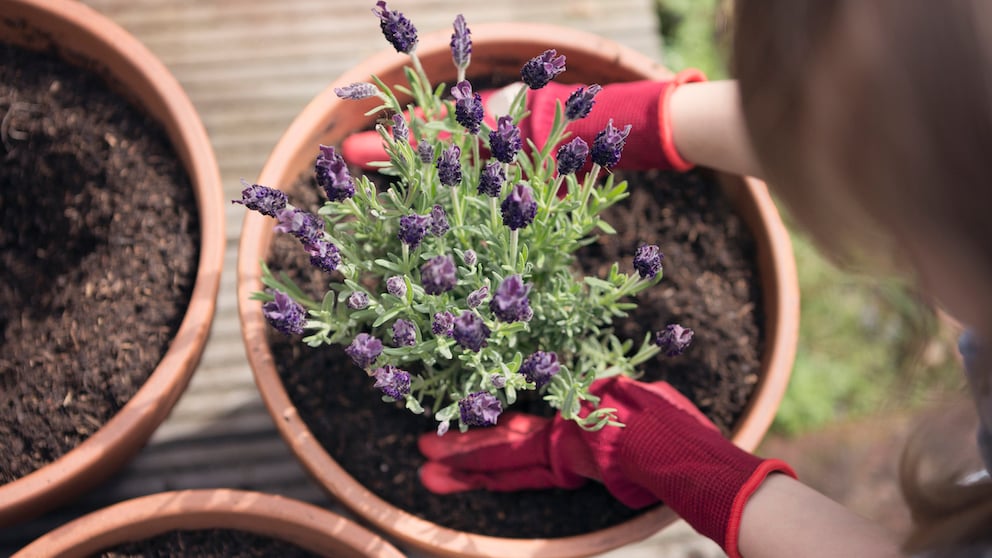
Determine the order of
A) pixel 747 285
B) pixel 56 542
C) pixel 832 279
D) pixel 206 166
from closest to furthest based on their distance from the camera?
1. pixel 56 542
2. pixel 206 166
3. pixel 747 285
4. pixel 832 279

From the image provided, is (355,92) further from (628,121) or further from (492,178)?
(628,121)

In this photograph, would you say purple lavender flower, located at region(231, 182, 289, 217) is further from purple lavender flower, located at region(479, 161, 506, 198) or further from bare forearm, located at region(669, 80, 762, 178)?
bare forearm, located at region(669, 80, 762, 178)

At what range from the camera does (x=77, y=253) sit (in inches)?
47.4

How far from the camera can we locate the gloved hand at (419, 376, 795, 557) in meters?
1.00

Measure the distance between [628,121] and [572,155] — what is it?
15.0 inches

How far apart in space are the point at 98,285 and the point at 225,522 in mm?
409

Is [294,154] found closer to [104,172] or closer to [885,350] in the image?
[104,172]

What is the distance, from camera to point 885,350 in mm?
1779

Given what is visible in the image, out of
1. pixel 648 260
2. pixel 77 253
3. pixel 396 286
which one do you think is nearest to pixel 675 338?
pixel 648 260

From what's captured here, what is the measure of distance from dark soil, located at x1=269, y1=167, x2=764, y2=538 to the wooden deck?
19 cm

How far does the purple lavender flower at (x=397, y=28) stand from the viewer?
78 cm

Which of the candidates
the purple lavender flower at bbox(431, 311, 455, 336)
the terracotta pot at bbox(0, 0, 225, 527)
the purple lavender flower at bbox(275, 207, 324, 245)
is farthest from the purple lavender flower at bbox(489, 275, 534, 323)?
the terracotta pot at bbox(0, 0, 225, 527)

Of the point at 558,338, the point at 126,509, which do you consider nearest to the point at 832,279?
the point at 558,338

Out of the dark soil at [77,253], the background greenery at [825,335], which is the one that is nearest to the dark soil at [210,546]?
the dark soil at [77,253]
